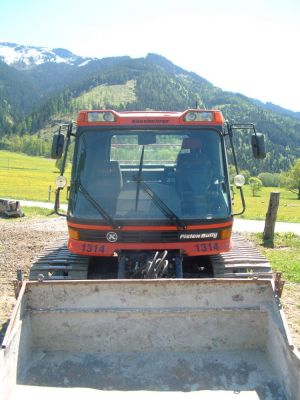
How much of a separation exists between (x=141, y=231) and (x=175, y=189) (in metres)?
0.75

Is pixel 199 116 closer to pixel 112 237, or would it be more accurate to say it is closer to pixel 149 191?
pixel 149 191

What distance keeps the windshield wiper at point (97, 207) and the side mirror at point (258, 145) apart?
7.01ft

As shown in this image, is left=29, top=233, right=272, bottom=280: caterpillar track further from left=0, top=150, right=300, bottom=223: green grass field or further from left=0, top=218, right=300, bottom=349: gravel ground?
left=0, top=150, right=300, bottom=223: green grass field

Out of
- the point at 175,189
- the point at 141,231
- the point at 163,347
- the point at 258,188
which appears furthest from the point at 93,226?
the point at 258,188

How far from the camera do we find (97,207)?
19.7 ft

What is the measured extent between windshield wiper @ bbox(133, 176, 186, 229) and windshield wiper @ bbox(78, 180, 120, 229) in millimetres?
579

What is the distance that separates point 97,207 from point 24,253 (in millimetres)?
6921

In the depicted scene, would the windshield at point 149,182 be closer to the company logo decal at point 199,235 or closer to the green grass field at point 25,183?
the company logo decal at point 199,235

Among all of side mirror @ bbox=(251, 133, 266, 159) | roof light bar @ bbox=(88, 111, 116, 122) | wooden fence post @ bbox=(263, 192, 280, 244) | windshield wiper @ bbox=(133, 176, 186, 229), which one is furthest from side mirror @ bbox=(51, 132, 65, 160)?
wooden fence post @ bbox=(263, 192, 280, 244)

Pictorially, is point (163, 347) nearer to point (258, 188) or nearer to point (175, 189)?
point (175, 189)

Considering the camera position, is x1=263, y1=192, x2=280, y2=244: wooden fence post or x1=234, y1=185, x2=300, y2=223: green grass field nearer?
x1=263, y1=192, x2=280, y2=244: wooden fence post

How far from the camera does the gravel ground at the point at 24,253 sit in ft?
25.8

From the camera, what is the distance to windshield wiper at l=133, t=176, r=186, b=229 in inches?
231

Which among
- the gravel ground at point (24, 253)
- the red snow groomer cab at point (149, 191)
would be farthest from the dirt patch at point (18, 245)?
the red snow groomer cab at point (149, 191)
